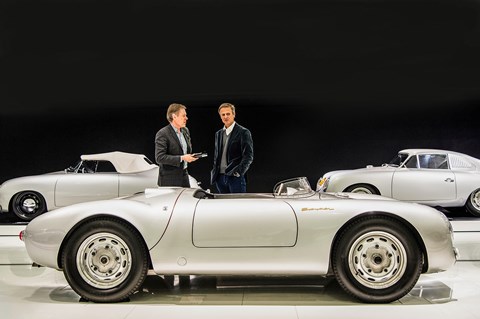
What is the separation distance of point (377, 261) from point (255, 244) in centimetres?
77

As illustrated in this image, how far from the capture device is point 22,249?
4.93 meters

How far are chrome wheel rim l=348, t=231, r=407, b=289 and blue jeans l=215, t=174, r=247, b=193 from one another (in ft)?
6.39

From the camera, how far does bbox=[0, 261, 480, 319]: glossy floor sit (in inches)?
115

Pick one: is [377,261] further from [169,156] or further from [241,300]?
[169,156]

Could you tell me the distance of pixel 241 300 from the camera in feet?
10.5

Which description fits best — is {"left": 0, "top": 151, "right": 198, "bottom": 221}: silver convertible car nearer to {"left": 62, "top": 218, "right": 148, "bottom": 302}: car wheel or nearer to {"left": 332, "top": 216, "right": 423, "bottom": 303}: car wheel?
{"left": 62, "top": 218, "right": 148, "bottom": 302}: car wheel

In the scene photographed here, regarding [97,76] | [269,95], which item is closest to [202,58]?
[269,95]

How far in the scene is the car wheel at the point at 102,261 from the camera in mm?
3133

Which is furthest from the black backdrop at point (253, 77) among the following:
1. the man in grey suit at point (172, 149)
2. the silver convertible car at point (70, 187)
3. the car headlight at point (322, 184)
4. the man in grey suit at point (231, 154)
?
the man in grey suit at point (172, 149)

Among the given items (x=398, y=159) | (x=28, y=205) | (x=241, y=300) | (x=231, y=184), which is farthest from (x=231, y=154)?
(x=28, y=205)

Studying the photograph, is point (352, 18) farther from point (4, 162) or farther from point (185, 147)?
point (4, 162)

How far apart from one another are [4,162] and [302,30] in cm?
496

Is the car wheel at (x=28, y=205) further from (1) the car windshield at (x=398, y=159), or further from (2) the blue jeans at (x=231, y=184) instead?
(1) the car windshield at (x=398, y=159)

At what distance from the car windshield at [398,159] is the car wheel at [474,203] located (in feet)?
3.40
